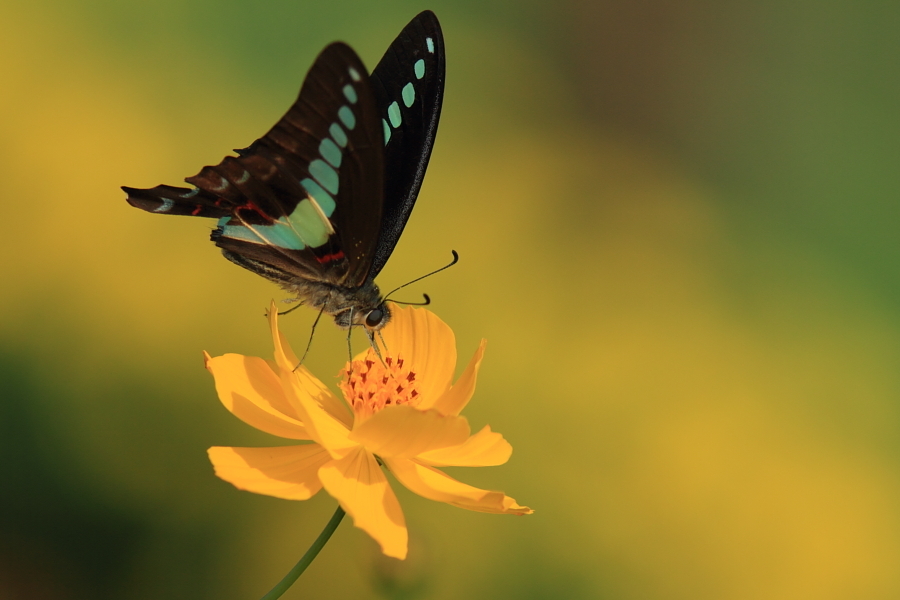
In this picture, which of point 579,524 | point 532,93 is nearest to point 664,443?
point 579,524

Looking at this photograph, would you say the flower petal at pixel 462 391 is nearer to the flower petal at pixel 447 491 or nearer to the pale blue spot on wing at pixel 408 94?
the flower petal at pixel 447 491

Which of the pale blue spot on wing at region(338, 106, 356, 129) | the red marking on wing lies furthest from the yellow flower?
the pale blue spot on wing at region(338, 106, 356, 129)

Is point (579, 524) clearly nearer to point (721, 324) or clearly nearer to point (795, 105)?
point (721, 324)

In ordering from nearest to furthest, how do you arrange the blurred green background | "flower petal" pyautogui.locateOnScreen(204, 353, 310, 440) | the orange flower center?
"flower petal" pyautogui.locateOnScreen(204, 353, 310, 440) → the orange flower center → the blurred green background

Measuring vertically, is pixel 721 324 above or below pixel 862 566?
above

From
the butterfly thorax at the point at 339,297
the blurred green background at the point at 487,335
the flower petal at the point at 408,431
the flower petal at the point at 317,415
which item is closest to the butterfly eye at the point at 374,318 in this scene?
the butterfly thorax at the point at 339,297

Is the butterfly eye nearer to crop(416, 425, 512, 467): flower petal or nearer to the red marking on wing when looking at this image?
the red marking on wing

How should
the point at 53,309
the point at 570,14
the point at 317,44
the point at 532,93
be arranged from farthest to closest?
the point at 570,14 → the point at 532,93 → the point at 317,44 → the point at 53,309

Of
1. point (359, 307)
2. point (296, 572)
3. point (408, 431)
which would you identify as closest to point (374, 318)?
point (359, 307)
